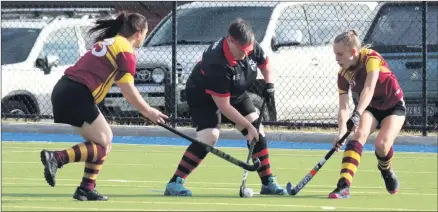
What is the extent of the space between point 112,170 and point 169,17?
5.53 m

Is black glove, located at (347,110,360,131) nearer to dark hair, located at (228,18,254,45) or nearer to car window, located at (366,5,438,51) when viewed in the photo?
dark hair, located at (228,18,254,45)

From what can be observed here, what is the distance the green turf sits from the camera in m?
9.10

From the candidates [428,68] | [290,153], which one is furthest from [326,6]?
[290,153]

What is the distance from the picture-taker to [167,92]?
16.8 metres

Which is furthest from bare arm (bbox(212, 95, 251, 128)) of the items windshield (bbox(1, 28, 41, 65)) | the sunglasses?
windshield (bbox(1, 28, 41, 65))

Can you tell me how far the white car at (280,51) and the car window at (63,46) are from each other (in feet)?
4.49

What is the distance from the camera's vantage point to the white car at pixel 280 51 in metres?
16.5

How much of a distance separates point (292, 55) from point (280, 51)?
19 cm

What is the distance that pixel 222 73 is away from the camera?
32.2 ft

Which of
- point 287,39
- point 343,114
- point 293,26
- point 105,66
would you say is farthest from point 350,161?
point 293,26

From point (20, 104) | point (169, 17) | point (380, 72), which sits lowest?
point (20, 104)

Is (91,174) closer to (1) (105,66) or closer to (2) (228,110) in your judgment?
(1) (105,66)

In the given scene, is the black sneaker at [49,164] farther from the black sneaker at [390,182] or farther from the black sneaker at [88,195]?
the black sneaker at [390,182]

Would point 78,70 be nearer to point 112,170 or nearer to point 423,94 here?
point 112,170
